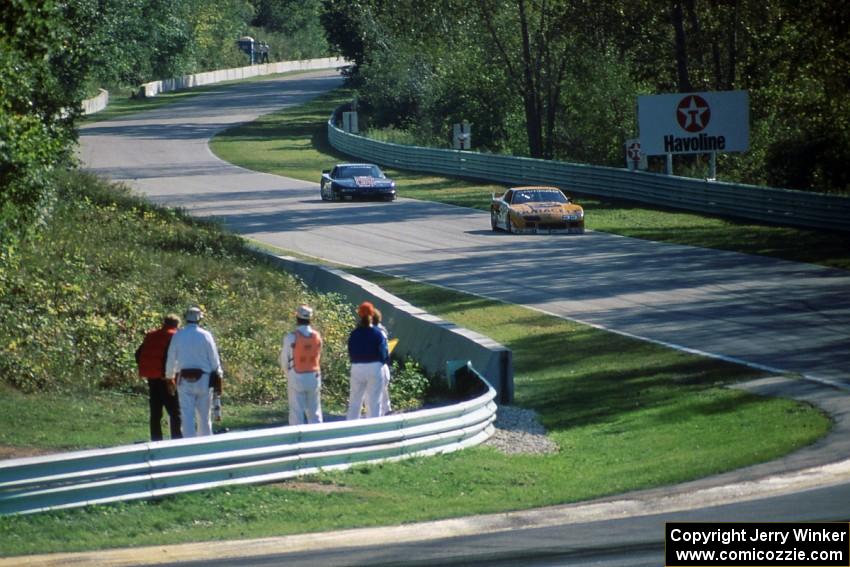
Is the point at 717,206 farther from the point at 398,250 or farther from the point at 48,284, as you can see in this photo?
the point at 48,284

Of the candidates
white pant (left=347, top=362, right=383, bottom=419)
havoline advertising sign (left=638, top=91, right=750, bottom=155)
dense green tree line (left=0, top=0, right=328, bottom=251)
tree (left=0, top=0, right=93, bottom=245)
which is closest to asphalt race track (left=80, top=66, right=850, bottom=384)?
havoline advertising sign (left=638, top=91, right=750, bottom=155)

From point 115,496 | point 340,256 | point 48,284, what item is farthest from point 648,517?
point 340,256

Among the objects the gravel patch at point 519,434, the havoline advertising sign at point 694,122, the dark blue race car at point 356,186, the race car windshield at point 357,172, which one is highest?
the havoline advertising sign at point 694,122

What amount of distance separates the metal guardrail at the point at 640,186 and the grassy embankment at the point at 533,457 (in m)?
14.3

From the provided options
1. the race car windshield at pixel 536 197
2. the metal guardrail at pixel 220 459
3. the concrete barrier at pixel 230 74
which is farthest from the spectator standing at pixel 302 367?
the concrete barrier at pixel 230 74

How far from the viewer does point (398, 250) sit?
34.0 metres

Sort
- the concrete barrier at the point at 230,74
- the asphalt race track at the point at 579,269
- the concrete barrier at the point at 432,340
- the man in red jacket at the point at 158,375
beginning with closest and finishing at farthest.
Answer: the man in red jacket at the point at 158,375 < the concrete barrier at the point at 432,340 < the asphalt race track at the point at 579,269 < the concrete barrier at the point at 230,74

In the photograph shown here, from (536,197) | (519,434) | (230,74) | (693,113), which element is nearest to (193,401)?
(519,434)

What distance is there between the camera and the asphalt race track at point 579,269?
2225 cm

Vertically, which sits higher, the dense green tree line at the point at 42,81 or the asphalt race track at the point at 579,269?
the dense green tree line at the point at 42,81

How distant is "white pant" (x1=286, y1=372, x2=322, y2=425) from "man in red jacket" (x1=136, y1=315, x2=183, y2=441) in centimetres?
121

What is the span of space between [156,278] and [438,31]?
119ft

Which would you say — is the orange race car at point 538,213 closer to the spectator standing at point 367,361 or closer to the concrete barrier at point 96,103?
the spectator standing at point 367,361

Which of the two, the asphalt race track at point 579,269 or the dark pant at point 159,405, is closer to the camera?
the dark pant at point 159,405
